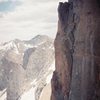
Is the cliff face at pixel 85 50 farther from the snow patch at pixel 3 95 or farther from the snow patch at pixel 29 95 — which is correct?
the snow patch at pixel 3 95

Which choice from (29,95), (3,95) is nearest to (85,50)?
(29,95)

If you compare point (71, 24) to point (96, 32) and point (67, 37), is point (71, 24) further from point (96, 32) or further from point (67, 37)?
point (96, 32)

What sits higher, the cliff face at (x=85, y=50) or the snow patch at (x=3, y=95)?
the cliff face at (x=85, y=50)

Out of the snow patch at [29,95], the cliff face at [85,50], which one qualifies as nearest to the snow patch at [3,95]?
the snow patch at [29,95]

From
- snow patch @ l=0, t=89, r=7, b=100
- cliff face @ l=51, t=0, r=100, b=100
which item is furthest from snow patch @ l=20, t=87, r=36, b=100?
cliff face @ l=51, t=0, r=100, b=100

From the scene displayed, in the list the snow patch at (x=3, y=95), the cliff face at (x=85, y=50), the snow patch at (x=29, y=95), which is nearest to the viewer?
the cliff face at (x=85, y=50)

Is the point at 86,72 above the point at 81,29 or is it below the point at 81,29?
below

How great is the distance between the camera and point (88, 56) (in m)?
32.6

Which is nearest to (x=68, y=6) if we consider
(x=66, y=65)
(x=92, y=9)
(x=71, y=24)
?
(x=71, y=24)

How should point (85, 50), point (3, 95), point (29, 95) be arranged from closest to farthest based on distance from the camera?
point (85, 50)
point (29, 95)
point (3, 95)

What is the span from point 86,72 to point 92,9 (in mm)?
6000

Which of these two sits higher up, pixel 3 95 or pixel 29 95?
pixel 29 95

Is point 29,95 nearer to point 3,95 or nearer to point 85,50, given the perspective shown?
point 3,95

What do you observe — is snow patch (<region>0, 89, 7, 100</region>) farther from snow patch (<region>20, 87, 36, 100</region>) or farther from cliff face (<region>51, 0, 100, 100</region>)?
cliff face (<region>51, 0, 100, 100</region>)
